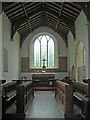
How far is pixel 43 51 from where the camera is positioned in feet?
57.7

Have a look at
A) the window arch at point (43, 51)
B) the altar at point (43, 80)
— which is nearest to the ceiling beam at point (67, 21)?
the altar at point (43, 80)

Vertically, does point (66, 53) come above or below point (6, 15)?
below

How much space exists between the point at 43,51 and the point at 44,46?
368 mm

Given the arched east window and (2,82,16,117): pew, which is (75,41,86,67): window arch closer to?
the arched east window

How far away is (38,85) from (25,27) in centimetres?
374

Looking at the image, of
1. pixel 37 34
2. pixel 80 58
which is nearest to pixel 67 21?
pixel 80 58

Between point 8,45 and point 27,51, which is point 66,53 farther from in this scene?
point 8,45

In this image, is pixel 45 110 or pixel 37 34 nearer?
pixel 45 110

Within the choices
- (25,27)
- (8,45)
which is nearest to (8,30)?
(8,45)

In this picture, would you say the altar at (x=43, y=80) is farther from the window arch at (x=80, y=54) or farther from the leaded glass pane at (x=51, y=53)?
the window arch at (x=80, y=54)

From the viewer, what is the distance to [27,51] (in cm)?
1727

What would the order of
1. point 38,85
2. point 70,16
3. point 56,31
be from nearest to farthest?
point 70,16 < point 38,85 < point 56,31

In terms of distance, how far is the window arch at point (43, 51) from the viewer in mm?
17297

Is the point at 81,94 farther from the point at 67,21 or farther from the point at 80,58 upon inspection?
the point at 67,21
